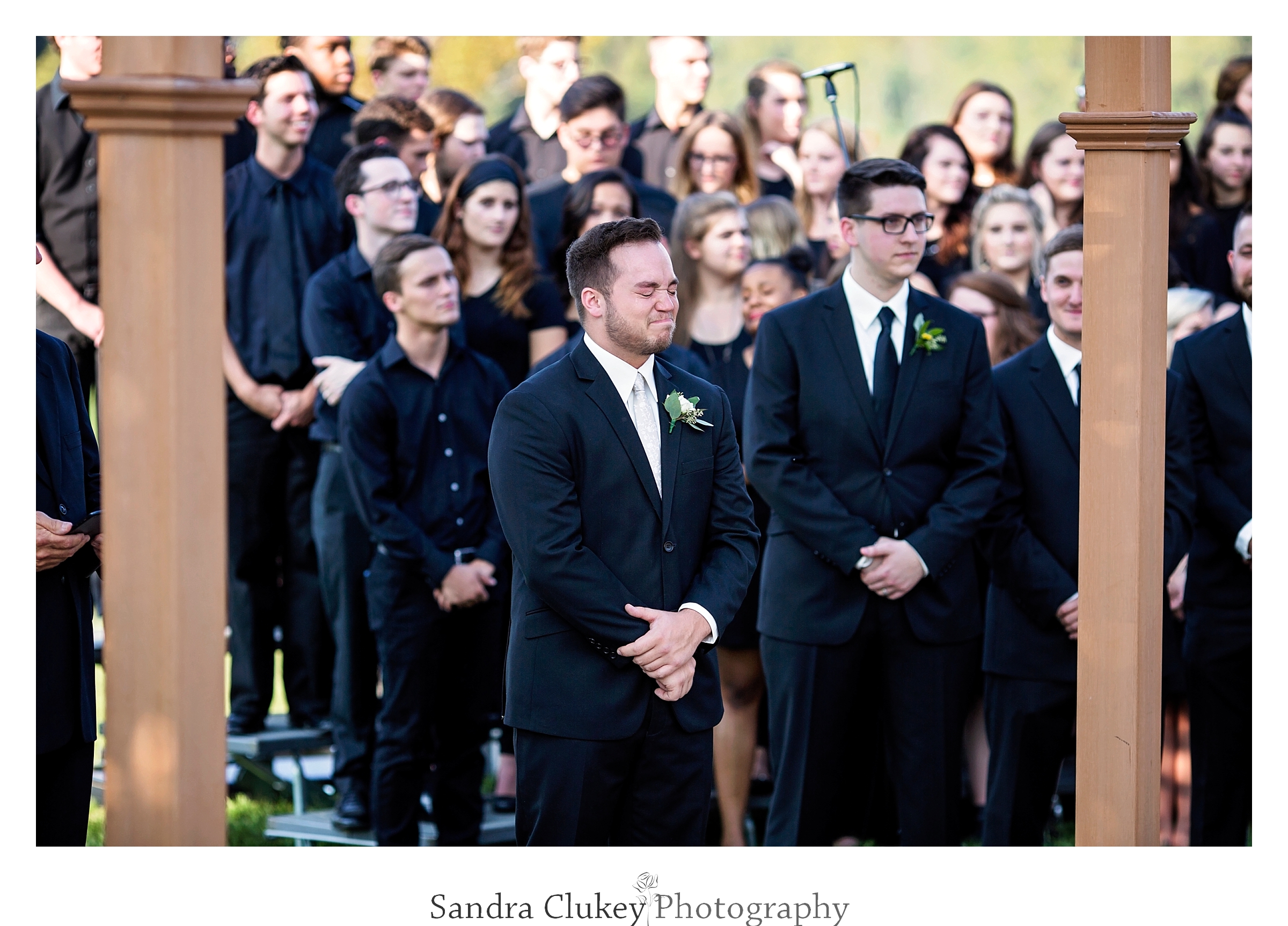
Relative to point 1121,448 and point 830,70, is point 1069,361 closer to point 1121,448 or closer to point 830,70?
point 1121,448

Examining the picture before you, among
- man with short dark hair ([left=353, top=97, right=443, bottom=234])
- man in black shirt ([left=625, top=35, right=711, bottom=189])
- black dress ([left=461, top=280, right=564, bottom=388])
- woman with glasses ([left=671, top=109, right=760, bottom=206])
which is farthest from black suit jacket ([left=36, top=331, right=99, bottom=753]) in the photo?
man in black shirt ([left=625, top=35, right=711, bottom=189])

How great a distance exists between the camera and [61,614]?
4.29 metres

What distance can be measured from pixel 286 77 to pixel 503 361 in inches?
62.4

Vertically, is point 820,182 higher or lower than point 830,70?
lower

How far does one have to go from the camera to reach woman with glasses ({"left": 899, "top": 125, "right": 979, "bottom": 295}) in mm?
7645

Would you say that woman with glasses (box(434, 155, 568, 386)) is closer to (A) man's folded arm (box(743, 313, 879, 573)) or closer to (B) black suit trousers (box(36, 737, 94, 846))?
(A) man's folded arm (box(743, 313, 879, 573))

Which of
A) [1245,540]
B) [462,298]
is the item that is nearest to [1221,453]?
[1245,540]

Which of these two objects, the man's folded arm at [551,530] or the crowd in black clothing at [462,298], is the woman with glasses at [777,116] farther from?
the man's folded arm at [551,530]

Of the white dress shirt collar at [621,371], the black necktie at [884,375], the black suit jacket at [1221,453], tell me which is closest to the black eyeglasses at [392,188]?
the black necktie at [884,375]

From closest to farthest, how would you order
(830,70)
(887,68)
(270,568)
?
1. (830,70)
2. (270,568)
3. (887,68)

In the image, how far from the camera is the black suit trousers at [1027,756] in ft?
17.6

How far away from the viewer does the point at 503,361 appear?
672 centimetres

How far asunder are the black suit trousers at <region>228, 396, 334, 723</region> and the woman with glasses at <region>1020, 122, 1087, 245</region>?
12.1ft

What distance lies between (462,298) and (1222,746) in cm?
348
